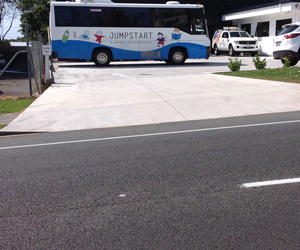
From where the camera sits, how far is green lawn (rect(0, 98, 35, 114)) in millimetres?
11172

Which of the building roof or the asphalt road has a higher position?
the building roof

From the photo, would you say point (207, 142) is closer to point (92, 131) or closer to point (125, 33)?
point (92, 131)

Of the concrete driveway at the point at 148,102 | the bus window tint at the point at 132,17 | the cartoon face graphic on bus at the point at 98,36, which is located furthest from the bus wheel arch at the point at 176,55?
the concrete driveway at the point at 148,102

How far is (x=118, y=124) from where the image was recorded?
29.7 feet

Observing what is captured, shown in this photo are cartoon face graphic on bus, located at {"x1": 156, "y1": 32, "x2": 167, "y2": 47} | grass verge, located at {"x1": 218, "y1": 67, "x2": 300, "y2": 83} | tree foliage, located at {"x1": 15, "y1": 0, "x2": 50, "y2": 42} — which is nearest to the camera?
grass verge, located at {"x1": 218, "y1": 67, "x2": 300, "y2": 83}

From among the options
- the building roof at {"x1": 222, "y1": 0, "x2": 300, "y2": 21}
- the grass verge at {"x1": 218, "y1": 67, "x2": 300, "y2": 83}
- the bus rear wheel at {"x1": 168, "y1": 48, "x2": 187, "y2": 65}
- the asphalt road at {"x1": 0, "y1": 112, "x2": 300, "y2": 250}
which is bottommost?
the asphalt road at {"x1": 0, "y1": 112, "x2": 300, "y2": 250}

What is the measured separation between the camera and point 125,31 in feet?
74.3

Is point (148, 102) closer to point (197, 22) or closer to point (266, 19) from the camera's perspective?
point (197, 22)

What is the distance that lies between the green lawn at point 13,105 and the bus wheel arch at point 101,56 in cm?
1003

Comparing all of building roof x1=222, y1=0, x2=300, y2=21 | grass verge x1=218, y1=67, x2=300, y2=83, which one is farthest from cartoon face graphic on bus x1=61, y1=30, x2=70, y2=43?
building roof x1=222, y1=0, x2=300, y2=21

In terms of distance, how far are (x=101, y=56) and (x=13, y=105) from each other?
1135cm

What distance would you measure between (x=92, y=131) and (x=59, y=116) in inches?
74.4

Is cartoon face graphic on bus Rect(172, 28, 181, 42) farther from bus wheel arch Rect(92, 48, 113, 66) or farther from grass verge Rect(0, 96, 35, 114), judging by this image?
grass verge Rect(0, 96, 35, 114)

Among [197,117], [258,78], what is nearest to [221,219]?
[197,117]
